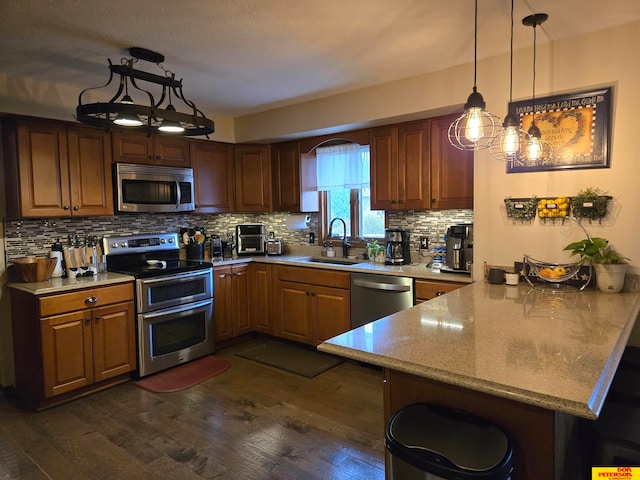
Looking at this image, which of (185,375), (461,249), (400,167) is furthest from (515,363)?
(185,375)

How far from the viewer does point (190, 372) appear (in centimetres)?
363

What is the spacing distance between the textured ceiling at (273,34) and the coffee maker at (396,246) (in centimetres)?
130

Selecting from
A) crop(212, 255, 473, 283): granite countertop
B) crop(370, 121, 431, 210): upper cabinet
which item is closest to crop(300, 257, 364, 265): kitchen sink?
crop(212, 255, 473, 283): granite countertop

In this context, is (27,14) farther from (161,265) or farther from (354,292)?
(354,292)

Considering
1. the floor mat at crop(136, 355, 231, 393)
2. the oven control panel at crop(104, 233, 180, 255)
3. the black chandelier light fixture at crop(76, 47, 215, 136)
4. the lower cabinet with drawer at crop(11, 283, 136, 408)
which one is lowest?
the floor mat at crop(136, 355, 231, 393)

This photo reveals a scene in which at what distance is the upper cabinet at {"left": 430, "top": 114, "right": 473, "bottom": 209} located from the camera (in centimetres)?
329

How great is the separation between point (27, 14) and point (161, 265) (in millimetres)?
2132

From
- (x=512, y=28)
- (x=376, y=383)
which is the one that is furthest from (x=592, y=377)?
(x=376, y=383)

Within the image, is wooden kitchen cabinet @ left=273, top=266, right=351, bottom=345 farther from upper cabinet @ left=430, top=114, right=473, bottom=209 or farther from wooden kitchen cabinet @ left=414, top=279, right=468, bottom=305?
upper cabinet @ left=430, top=114, right=473, bottom=209

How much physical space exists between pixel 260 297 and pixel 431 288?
1.91m

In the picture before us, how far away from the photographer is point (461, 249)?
3.28m

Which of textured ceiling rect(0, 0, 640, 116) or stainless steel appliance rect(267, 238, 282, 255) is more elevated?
textured ceiling rect(0, 0, 640, 116)

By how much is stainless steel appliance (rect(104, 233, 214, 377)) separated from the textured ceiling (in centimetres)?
146

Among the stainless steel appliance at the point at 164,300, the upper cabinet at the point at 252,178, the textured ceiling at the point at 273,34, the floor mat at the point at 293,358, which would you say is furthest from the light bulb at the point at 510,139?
the upper cabinet at the point at 252,178
